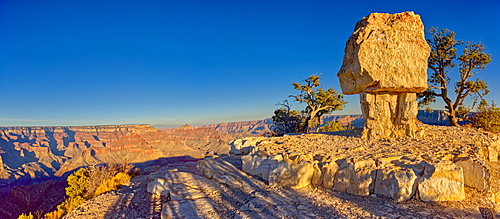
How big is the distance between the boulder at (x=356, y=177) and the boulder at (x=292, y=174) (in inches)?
29.0

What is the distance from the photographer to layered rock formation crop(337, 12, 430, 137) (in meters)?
8.24

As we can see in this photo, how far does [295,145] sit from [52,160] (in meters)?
132

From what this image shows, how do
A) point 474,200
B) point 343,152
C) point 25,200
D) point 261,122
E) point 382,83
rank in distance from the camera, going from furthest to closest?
point 261,122
point 25,200
point 382,83
point 343,152
point 474,200

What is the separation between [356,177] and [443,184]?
158cm

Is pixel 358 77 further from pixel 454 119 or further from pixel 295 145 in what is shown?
pixel 454 119

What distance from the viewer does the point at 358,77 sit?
8.79 meters

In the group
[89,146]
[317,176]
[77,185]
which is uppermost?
[317,176]

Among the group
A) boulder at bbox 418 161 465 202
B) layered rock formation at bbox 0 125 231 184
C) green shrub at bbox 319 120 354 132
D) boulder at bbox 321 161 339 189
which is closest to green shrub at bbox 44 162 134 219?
boulder at bbox 321 161 339 189

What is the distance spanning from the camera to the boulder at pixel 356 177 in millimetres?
5348

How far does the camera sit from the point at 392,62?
8.24 m

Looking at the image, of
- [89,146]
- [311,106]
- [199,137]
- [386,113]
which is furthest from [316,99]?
[89,146]

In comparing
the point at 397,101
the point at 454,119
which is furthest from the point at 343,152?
the point at 454,119

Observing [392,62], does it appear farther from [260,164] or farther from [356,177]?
[260,164]

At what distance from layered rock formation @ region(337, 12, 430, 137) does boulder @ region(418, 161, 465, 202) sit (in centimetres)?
417
